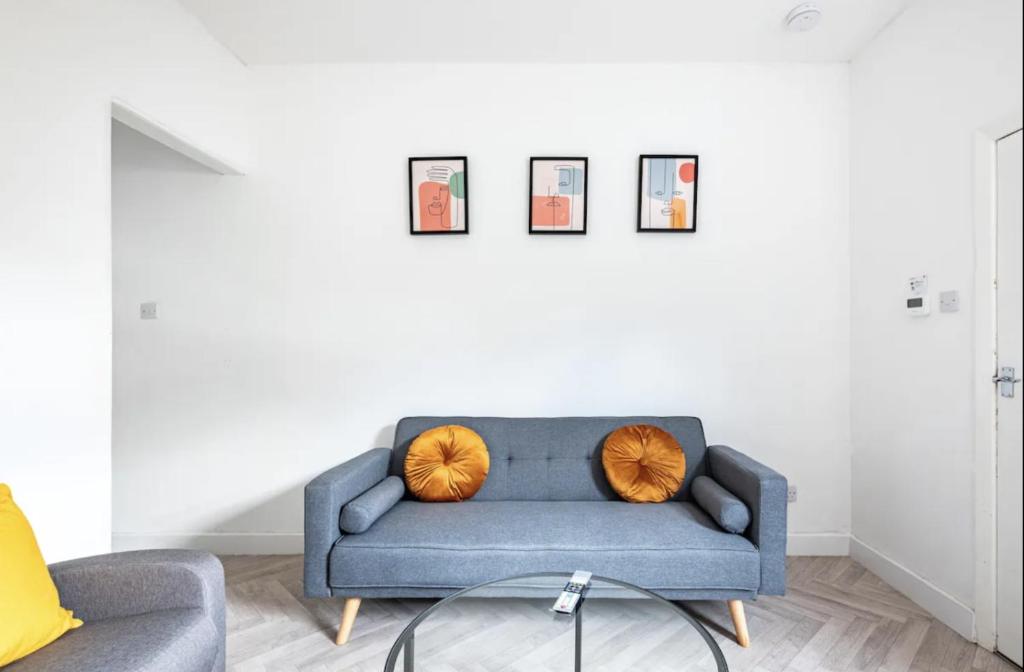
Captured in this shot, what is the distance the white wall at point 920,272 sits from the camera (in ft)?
6.35

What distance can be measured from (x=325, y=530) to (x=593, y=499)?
1.21 meters

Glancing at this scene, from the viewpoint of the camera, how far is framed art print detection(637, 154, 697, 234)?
2676mm

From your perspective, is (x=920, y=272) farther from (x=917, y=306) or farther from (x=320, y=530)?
(x=320, y=530)

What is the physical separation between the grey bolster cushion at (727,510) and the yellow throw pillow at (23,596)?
203 centimetres

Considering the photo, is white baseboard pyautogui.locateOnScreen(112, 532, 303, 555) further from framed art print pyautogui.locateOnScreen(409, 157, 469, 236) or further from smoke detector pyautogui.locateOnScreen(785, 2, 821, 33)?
smoke detector pyautogui.locateOnScreen(785, 2, 821, 33)

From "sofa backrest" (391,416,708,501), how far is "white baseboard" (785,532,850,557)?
806 mm

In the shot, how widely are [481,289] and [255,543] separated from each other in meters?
1.87

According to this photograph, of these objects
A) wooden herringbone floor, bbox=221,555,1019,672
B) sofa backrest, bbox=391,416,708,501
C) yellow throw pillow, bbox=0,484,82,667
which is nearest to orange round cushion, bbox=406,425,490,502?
sofa backrest, bbox=391,416,708,501

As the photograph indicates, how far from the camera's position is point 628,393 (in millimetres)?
2703

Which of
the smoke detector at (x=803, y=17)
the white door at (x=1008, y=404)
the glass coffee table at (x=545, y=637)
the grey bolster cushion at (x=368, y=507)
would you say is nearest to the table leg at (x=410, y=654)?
the glass coffee table at (x=545, y=637)

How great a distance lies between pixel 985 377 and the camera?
188cm

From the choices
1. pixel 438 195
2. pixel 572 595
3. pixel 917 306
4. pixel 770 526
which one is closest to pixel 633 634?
A: pixel 572 595

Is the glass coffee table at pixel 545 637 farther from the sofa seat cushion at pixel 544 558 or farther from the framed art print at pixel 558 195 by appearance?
the framed art print at pixel 558 195

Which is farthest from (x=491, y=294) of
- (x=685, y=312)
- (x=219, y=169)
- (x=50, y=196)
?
(x=50, y=196)
